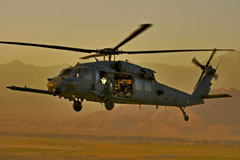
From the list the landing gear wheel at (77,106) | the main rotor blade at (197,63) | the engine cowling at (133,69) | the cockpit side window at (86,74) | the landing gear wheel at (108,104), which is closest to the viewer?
the cockpit side window at (86,74)

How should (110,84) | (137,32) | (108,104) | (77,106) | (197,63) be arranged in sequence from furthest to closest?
(197,63) < (77,106) < (110,84) < (108,104) < (137,32)

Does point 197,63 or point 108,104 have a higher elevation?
point 197,63

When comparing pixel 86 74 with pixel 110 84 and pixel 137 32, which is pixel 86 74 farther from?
pixel 137 32

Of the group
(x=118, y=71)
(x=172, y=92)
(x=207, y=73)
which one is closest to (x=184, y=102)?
(x=172, y=92)

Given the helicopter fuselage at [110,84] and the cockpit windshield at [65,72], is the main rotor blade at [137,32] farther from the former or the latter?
the cockpit windshield at [65,72]

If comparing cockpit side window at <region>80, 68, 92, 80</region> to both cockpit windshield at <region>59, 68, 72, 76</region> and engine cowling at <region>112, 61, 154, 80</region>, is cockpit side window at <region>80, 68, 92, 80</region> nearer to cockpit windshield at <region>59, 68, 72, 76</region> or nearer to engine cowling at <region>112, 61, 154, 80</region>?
cockpit windshield at <region>59, 68, 72, 76</region>

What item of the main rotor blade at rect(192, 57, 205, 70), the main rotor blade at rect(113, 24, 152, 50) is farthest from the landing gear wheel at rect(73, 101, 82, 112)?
the main rotor blade at rect(192, 57, 205, 70)

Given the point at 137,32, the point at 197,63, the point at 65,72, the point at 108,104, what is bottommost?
the point at 108,104

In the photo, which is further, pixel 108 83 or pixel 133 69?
pixel 133 69

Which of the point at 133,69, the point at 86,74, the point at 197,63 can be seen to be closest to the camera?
the point at 86,74

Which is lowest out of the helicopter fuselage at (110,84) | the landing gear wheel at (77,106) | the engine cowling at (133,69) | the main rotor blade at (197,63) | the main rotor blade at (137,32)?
the landing gear wheel at (77,106)

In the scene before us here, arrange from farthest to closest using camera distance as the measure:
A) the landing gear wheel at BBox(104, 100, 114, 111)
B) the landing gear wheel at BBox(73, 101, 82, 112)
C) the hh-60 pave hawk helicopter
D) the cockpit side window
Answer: the landing gear wheel at BBox(73, 101, 82, 112) < the landing gear wheel at BBox(104, 100, 114, 111) < the cockpit side window < the hh-60 pave hawk helicopter

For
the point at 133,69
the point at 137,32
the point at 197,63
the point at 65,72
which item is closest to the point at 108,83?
the point at 133,69

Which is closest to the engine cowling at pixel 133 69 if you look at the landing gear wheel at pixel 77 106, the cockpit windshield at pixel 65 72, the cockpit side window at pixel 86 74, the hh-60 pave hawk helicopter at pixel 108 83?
the hh-60 pave hawk helicopter at pixel 108 83
